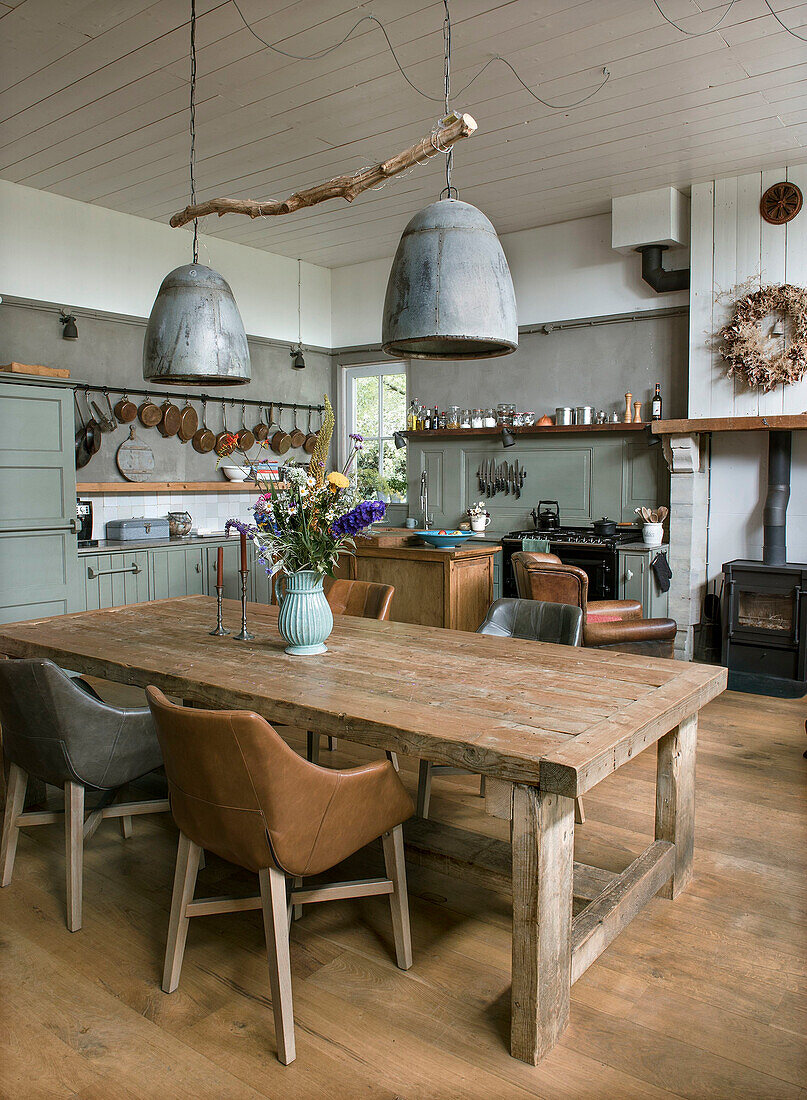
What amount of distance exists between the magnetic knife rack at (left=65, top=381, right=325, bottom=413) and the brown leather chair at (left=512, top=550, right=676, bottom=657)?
11.0ft

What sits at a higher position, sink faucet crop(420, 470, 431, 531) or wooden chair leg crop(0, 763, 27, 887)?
sink faucet crop(420, 470, 431, 531)

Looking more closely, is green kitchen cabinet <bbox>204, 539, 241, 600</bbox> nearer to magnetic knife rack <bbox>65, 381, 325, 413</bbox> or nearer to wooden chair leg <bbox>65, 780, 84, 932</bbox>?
magnetic knife rack <bbox>65, 381, 325, 413</bbox>

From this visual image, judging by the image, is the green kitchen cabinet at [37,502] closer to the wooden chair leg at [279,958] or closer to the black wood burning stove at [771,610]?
the wooden chair leg at [279,958]

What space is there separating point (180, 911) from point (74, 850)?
1.87 feet

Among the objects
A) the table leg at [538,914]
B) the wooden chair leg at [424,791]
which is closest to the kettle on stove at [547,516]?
the wooden chair leg at [424,791]

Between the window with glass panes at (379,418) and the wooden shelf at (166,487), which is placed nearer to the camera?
the wooden shelf at (166,487)

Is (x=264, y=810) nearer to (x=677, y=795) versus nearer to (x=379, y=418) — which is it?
(x=677, y=795)

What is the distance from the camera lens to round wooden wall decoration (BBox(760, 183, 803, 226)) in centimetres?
518

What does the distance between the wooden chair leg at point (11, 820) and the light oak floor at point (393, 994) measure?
0.23 feet

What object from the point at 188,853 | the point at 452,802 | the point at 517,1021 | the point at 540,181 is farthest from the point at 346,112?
the point at 517,1021

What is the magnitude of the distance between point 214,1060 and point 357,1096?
37 cm

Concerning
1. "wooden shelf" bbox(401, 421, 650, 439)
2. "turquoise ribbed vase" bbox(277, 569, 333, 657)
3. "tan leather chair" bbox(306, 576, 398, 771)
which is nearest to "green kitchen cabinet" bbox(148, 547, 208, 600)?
"tan leather chair" bbox(306, 576, 398, 771)

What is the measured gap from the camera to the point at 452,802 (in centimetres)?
345

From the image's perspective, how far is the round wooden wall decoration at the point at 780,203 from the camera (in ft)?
17.0
